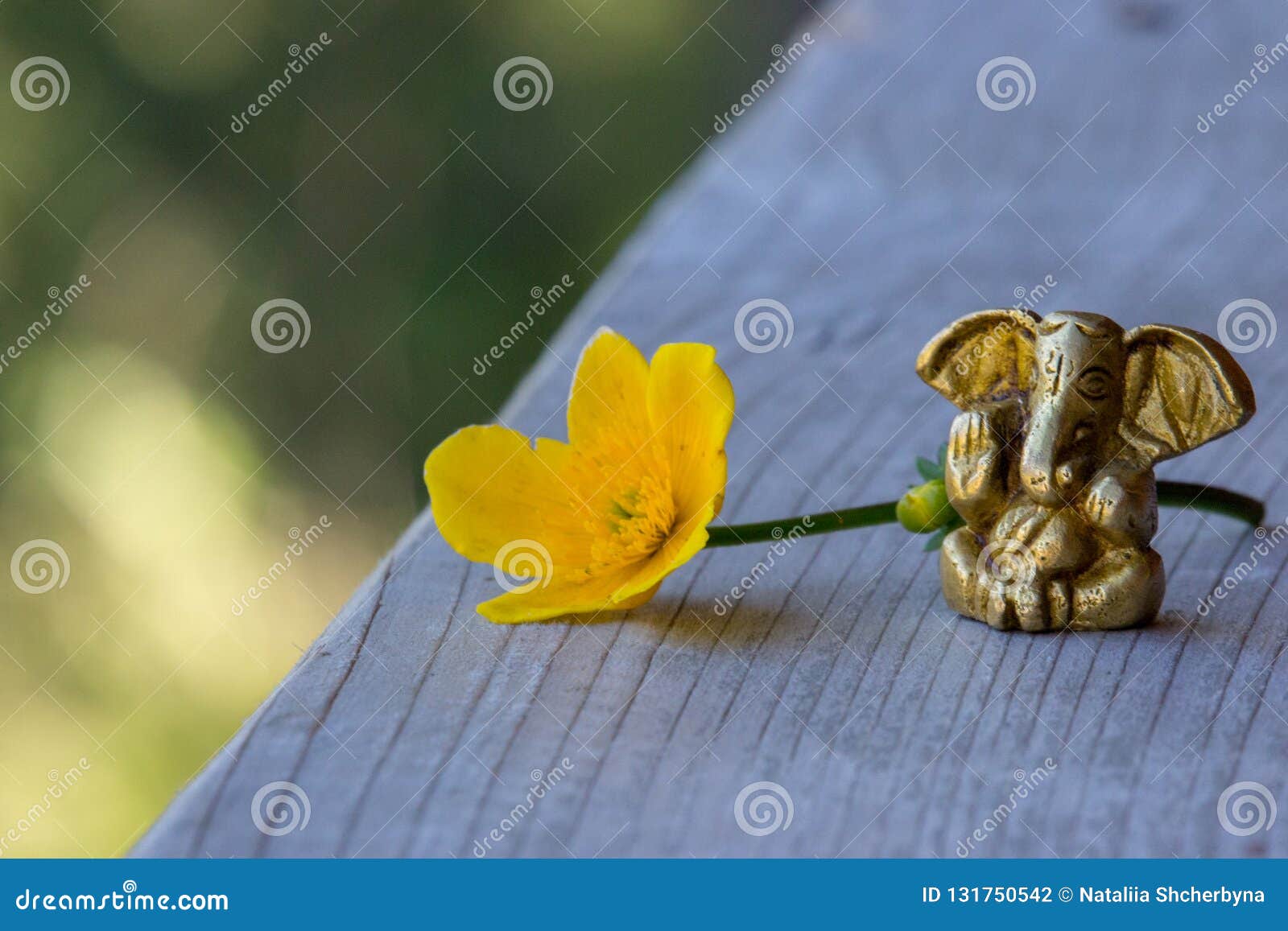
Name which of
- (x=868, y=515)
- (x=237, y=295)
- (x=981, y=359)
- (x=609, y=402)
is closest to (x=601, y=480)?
(x=609, y=402)

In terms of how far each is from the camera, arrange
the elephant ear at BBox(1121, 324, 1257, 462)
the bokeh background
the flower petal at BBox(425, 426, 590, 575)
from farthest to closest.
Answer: the bokeh background, the flower petal at BBox(425, 426, 590, 575), the elephant ear at BBox(1121, 324, 1257, 462)

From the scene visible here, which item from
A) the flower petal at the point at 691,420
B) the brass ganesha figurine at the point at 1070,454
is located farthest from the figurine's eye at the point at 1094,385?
the flower petal at the point at 691,420

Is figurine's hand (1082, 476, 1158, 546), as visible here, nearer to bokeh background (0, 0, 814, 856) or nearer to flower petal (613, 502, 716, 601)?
flower petal (613, 502, 716, 601)

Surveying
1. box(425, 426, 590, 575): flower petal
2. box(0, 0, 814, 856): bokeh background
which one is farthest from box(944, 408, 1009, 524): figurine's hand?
box(0, 0, 814, 856): bokeh background

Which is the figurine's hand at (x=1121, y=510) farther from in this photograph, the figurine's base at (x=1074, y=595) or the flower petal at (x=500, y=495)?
the flower petal at (x=500, y=495)

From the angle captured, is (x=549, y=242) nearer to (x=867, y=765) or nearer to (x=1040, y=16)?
(x=1040, y=16)

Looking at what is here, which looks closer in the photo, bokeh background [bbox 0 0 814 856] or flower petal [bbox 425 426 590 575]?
flower petal [bbox 425 426 590 575]
